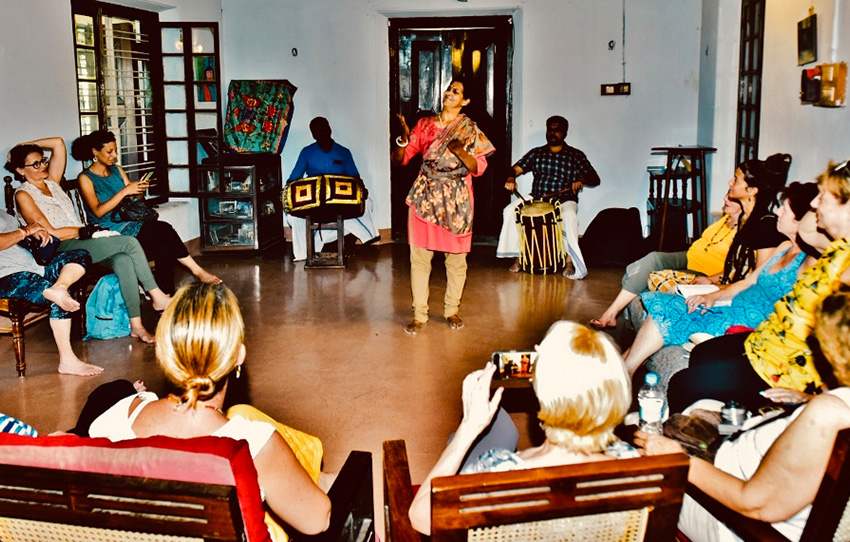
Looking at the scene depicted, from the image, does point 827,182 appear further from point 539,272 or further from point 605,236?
point 605,236

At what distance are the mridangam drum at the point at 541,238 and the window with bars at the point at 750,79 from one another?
1.55 meters

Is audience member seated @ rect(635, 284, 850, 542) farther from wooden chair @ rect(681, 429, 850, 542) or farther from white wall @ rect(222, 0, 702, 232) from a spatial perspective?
white wall @ rect(222, 0, 702, 232)

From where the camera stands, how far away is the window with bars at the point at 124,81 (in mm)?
6738

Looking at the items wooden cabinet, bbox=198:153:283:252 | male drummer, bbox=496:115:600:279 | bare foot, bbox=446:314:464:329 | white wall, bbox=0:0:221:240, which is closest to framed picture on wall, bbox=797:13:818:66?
male drummer, bbox=496:115:600:279

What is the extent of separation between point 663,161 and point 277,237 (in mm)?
3779

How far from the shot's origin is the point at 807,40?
4961mm

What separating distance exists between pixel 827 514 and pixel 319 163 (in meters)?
6.57

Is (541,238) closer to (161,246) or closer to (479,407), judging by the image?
(161,246)

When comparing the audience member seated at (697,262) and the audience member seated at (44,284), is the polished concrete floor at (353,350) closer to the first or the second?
the audience member seated at (44,284)

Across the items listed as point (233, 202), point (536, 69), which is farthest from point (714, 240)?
point (233, 202)

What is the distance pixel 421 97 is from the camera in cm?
871

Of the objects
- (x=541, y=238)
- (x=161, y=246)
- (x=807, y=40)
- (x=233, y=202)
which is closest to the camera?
(x=807, y=40)

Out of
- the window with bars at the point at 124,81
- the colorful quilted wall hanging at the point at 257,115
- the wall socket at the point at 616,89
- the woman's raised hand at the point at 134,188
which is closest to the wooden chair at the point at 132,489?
the woman's raised hand at the point at 134,188

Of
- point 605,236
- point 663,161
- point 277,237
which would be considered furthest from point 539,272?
point 277,237
